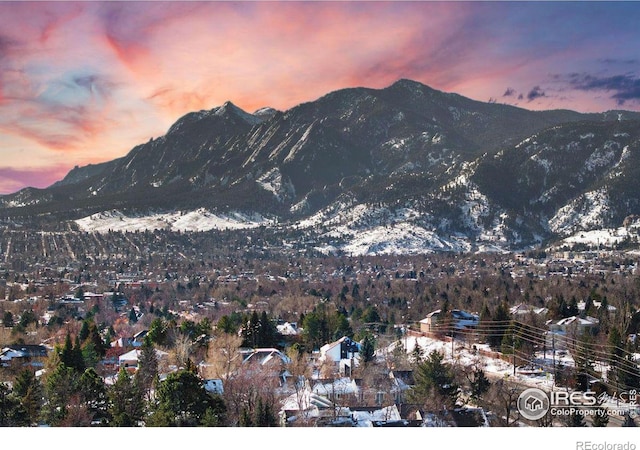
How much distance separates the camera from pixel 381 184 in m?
131

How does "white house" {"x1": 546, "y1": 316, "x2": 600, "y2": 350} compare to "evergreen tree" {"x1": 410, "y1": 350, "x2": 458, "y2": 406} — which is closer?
"evergreen tree" {"x1": 410, "y1": 350, "x2": 458, "y2": 406}

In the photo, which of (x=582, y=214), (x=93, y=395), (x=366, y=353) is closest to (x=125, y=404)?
(x=93, y=395)

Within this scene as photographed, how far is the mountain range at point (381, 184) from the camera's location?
342 feet

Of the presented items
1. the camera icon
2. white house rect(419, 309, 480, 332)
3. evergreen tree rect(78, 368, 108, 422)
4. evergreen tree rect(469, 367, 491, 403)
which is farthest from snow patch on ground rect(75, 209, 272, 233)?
the camera icon

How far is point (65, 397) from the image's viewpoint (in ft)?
61.9

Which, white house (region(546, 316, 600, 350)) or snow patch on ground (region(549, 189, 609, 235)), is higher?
snow patch on ground (region(549, 189, 609, 235))

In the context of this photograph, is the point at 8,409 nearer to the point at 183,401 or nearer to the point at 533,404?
the point at 183,401

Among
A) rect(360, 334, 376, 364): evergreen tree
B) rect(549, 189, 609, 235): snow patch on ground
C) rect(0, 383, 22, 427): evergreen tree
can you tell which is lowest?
rect(0, 383, 22, 427): evergreen tree

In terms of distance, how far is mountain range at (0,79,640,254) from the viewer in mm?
104188

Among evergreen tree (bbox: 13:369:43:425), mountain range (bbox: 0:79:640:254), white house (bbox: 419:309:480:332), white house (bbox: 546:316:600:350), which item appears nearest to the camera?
evergreen tree (bbox: 13:369:43:425)

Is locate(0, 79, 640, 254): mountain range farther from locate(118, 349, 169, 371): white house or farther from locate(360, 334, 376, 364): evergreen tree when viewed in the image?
locate(118, 349, 169, 371): white house

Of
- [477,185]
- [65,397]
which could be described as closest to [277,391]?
[65,397]

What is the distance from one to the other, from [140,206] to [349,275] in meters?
71.4
